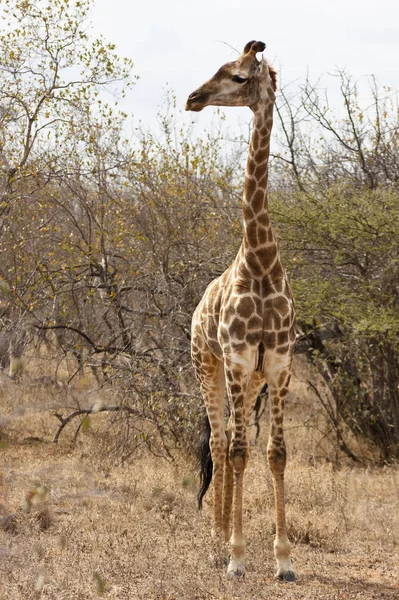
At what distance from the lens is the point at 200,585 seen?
5.00 metres

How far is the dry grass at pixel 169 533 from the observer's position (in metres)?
4.95

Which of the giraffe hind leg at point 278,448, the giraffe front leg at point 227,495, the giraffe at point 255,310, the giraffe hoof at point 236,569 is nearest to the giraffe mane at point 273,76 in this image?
the giraffe at point 255,310

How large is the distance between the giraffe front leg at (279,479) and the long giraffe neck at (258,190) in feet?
2.86

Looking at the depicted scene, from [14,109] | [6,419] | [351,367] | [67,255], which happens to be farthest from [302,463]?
[6,419]

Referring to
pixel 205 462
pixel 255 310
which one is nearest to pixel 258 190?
pixel 255 310

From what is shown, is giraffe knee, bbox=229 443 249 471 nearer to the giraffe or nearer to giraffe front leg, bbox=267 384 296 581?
the giraffe

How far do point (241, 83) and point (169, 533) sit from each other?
10.8ft

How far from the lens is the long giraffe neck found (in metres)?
5.51

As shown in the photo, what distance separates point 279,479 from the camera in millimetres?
5359

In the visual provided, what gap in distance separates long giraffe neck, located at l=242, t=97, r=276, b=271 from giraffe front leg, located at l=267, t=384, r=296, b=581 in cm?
87

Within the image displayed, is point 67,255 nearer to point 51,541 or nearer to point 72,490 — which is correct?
point 72,490

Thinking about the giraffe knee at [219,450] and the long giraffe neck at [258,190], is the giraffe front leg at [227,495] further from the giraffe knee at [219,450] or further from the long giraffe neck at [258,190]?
the long giraffe neck at [258,190]

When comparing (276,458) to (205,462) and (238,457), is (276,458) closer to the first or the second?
(238,457)

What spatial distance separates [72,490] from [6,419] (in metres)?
4.61
